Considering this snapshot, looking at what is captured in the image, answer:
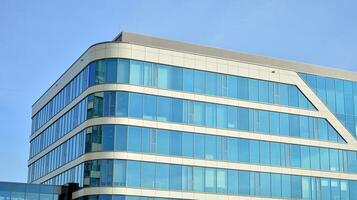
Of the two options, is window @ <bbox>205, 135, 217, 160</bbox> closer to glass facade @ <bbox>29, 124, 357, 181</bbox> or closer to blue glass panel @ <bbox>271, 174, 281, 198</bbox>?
glass facade @ <bbox>29, 124, 357, 181</bbox>

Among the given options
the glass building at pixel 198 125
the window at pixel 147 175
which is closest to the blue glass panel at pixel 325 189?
the glass building at pixel 198 125

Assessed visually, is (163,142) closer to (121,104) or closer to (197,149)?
(197,149)

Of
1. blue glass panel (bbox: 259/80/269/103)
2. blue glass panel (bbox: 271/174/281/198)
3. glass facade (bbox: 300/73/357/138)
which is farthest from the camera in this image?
glass facade (bbox: 300/73/357/138)

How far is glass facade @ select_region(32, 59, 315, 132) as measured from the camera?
61875mm

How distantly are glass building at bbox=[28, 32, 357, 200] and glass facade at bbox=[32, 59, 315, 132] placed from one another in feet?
0.33

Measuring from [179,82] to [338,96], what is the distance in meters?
19.2

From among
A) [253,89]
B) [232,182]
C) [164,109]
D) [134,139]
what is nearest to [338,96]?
[253,89]

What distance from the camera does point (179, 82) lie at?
6412 centimetres

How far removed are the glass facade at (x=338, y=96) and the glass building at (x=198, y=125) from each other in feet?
0.40

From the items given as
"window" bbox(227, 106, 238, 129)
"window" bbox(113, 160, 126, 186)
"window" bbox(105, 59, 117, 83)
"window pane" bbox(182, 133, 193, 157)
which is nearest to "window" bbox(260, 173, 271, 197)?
"window" bbox(227, 106, 238, 129)

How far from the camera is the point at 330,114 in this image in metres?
71.6

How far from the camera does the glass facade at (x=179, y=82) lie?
2436 inches

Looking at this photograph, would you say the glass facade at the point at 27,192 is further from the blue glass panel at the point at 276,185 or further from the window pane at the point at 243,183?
the blue glass panel at the point at 276,185

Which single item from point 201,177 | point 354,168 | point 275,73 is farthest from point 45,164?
point 354,168
